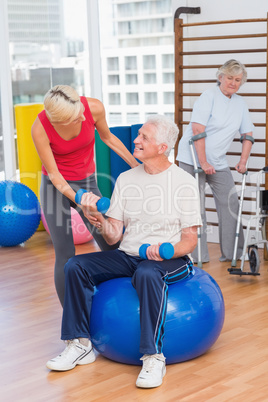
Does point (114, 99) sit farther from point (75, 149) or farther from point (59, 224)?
point (59, 224)

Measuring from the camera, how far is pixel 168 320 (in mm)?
2705

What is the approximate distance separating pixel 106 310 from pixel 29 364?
461 millimetres

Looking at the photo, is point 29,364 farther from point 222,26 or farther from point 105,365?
point 222,26

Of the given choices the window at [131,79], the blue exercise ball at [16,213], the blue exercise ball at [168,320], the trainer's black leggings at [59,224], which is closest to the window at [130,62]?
the window at [131,79]

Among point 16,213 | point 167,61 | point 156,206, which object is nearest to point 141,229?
point 156,206

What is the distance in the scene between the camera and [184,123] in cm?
517

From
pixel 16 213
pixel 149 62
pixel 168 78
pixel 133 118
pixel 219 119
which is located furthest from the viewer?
pixel 133 118

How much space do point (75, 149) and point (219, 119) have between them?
5.18 ft

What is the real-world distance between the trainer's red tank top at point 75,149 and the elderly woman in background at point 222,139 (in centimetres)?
136

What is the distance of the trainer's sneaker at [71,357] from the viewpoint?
2.81 metres

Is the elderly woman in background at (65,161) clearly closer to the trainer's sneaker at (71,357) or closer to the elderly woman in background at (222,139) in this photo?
the trainer's sneaker at (71,357)

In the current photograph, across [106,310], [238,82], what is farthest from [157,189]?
[238,82]

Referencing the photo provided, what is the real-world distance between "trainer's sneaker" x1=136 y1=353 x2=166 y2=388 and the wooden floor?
0.09 feet

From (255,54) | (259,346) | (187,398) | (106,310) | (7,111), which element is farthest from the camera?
(7,111)
